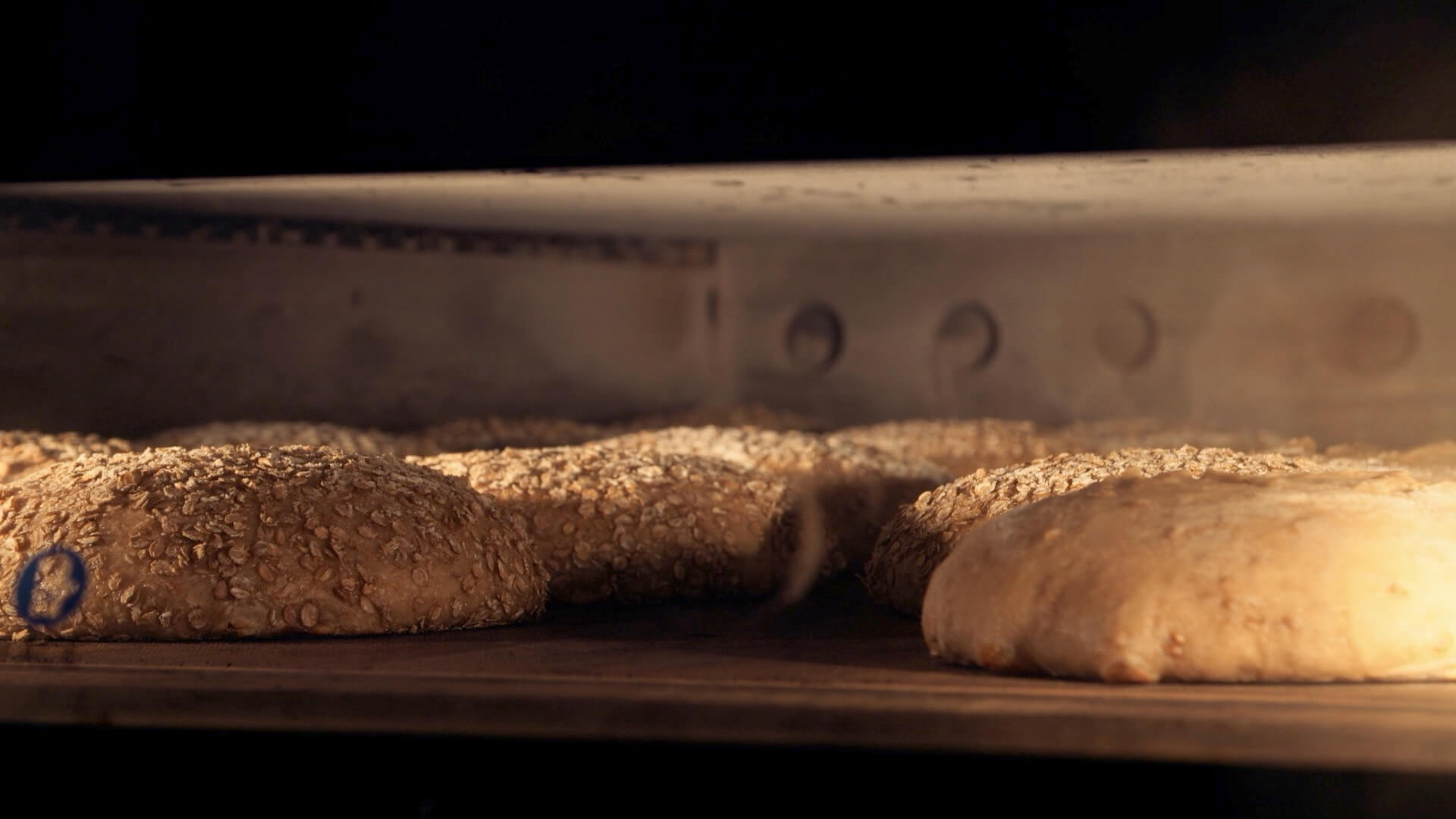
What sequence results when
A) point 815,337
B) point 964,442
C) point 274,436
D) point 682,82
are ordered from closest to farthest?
1. point 682,82
2. point 274,436
3. point 964,442
4. point 815,337

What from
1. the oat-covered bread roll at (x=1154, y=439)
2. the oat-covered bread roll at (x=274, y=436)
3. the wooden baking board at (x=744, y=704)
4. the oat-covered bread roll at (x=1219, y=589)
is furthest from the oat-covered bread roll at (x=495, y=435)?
the oat-covered bread roll at (x=1219, y=589)

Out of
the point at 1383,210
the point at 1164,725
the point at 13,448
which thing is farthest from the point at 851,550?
the point at 1164,725

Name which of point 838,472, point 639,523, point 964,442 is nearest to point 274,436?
point 639,523

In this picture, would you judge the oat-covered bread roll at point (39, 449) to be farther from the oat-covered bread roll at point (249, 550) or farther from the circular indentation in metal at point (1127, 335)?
the circular indentation in metal at point (1127, 335)

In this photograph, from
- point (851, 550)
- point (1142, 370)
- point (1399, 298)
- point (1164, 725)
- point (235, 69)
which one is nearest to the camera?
point (1164, 725)

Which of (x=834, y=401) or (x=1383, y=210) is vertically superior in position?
(x=1383, y=210)

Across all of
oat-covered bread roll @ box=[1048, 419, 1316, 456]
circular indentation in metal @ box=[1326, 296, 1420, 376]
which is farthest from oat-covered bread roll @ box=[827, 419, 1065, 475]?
circular indentation in metal @ box=[1326, 296, 1420, 376]

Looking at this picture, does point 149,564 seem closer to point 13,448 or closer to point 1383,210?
point 13,448

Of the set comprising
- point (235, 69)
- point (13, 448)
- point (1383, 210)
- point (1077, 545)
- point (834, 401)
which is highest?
point (235, 69)

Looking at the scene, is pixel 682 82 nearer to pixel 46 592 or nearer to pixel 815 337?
pixel 46 592
